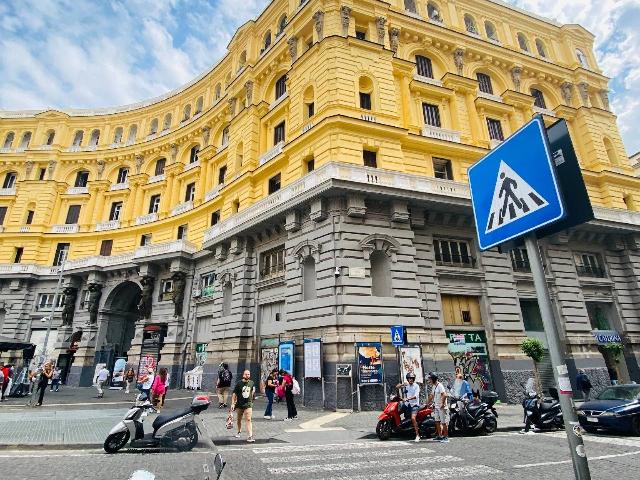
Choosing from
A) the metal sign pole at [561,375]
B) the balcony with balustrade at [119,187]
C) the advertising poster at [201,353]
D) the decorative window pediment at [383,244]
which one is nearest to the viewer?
the metal sign pole at [561,375]

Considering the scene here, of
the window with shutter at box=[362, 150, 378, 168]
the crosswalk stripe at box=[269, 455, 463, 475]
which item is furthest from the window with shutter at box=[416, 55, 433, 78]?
the crosswalk stripe at box=[269, 455, 463, 475]

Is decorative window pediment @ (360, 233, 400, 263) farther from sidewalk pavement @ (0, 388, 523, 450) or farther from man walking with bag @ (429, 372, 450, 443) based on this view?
man walking with bag @ (429, 372, 450, 443)

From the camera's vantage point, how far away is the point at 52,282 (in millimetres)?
33562

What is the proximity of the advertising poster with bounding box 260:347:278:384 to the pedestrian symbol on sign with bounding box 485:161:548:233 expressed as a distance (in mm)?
16931

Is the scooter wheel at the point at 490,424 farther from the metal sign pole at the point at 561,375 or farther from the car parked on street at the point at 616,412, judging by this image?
the metal sign pole at the point at 561,375

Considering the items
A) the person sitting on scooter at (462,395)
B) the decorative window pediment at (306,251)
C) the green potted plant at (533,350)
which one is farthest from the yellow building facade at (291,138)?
the person sitting on scooter at (462,395)

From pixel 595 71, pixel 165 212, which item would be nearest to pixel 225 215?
pixel 165 212

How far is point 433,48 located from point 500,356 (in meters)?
20.6

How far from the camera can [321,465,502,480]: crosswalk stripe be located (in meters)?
6.29

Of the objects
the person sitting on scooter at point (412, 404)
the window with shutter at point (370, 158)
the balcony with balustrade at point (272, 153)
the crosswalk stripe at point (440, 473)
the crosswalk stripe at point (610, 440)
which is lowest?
the crosswalk stripe at point (610, 440)

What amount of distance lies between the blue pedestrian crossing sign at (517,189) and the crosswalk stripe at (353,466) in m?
5.32

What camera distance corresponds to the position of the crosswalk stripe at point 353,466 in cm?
669

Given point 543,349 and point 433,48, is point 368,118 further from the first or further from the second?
point 543,349

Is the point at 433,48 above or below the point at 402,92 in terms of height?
above
